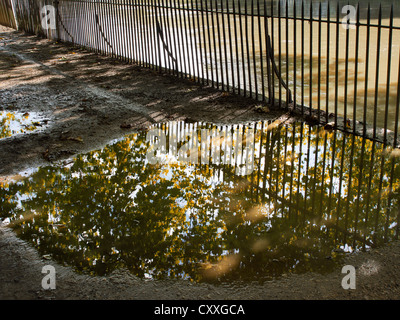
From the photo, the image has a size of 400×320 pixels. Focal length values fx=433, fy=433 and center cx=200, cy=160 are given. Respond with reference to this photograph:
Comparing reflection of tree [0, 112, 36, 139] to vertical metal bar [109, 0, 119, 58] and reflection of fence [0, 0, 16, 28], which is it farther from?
reflection of fence [0, 0, 16, 28]

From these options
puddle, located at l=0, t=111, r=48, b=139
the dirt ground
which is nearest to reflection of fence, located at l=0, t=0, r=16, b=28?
the dirt ground

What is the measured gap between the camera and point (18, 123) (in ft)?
27.7

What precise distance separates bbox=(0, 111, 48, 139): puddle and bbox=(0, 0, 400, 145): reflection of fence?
3.72 m

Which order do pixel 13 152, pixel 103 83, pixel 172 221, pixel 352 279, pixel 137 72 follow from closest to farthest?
pixel 352 279, pixel 172 221, pixel 13 152, pixel 103 83, pixel 137 72

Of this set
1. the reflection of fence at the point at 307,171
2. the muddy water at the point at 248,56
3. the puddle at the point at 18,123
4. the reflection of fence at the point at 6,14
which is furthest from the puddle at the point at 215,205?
the reflection of fence at the point at 6,14

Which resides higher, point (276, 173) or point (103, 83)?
point (103, 83)

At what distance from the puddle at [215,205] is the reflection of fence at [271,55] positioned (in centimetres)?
114

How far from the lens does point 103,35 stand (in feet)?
46.0

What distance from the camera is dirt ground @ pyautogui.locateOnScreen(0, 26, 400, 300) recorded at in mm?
3900

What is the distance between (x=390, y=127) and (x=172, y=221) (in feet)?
15.5

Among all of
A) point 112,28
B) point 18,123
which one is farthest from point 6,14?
point 18,123

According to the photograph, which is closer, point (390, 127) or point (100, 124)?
point (390, 127)

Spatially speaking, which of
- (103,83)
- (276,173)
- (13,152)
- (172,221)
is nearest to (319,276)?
(172,221)

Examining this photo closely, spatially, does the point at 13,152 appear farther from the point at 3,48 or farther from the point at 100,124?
the point at 3,48
